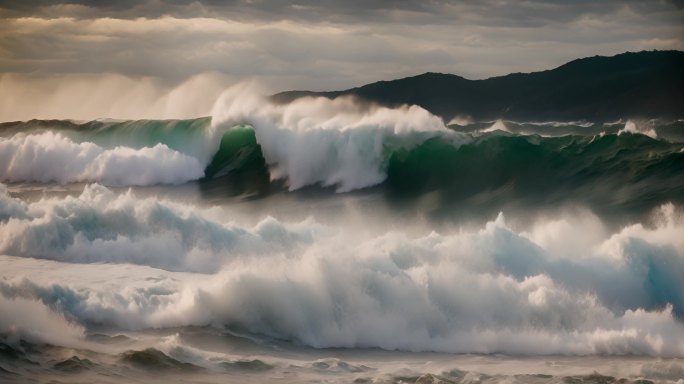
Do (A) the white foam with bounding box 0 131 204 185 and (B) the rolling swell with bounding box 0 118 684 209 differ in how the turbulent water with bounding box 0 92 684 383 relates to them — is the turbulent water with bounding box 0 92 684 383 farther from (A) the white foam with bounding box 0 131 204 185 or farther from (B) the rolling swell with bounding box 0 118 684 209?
(A) the white foam with bounding box 0 131 204 185

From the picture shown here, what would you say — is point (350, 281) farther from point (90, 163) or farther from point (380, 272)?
point (90, 163)

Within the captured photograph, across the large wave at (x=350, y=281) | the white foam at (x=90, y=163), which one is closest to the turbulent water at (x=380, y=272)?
the large wave at (x=350, y=281)

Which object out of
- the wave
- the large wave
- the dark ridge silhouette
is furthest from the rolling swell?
the dark ridge silhouette

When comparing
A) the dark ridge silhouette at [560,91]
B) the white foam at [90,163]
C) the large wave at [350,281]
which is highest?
the dark ridge silhouette at [560,91]

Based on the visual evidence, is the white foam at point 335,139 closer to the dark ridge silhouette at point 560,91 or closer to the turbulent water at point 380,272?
the turbulent water at point 380,272

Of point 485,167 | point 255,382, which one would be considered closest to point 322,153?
point 485,167

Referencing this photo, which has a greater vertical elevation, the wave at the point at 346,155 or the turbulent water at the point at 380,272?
the wave at the point at 346,155

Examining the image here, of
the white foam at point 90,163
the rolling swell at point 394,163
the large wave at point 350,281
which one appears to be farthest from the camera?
the white foam at point 90,163

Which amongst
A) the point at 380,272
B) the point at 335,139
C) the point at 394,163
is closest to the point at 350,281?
the point at 380,272
